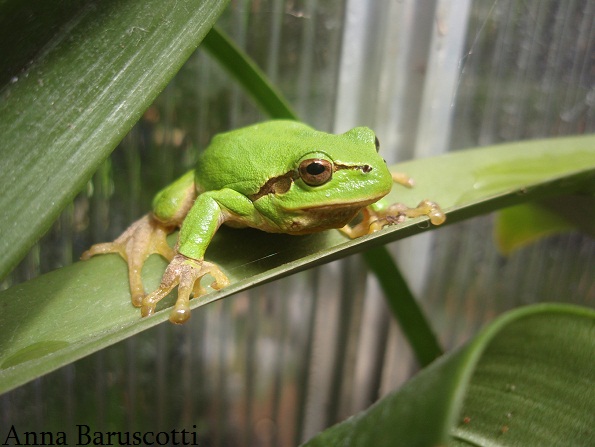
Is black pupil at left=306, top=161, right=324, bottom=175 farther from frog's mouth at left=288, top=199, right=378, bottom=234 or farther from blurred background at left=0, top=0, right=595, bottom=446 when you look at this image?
blurred background at left=0, top=0, right=595, bottom=446

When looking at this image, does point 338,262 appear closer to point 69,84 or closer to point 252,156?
point 252,156

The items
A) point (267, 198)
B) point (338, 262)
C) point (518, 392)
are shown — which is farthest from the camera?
point (338, 262)

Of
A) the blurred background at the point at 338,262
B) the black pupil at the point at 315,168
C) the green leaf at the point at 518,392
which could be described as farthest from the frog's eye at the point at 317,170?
the blurred background at the point at 338,262

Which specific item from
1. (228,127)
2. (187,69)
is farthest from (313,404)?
(187,69)

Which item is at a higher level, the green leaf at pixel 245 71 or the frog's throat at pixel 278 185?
the green leaf at pixel 245 71

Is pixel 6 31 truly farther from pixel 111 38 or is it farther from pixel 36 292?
pixel 36 292

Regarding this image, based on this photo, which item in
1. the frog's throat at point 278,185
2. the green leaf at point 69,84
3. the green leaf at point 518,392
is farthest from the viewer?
the frog's throat at point 278,185

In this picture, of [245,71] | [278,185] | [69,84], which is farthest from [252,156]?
[69,84]

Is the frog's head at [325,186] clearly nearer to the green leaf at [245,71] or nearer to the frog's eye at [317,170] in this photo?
the frog's eye at [317,170]
